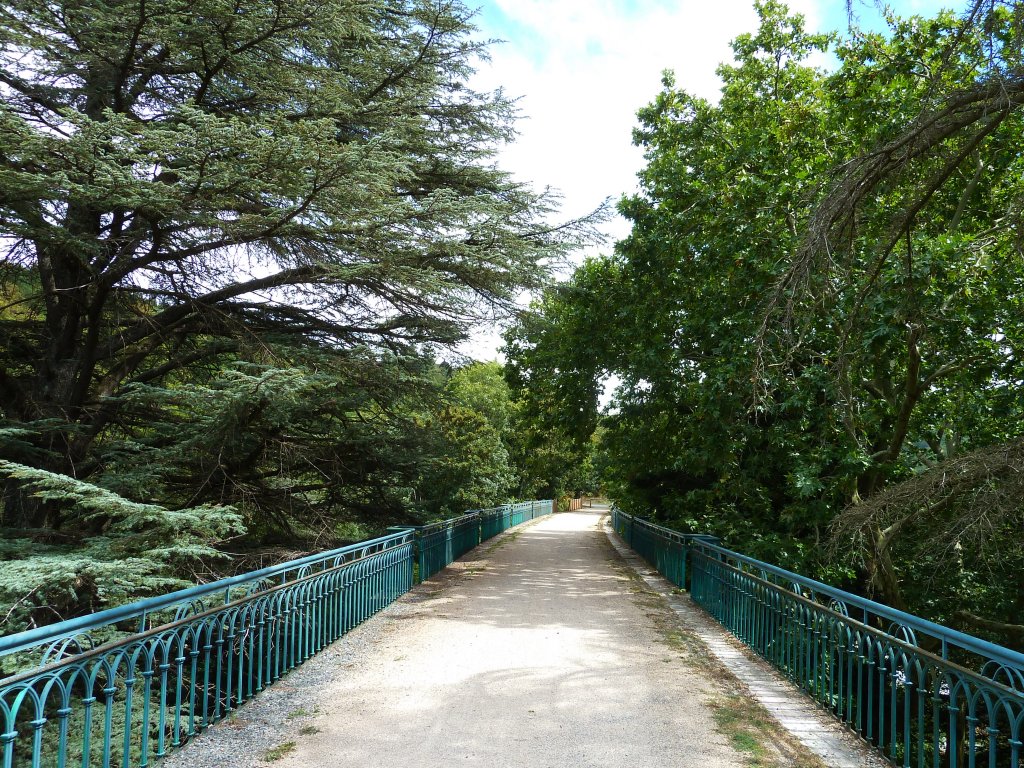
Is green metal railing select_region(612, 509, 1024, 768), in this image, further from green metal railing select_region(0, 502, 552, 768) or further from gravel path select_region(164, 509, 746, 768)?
green metal railing select_region(0, 502, 552, 768)

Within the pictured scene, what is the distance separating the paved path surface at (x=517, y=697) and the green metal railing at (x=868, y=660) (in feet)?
3.09

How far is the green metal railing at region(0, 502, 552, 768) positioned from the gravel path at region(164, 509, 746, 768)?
0.78ft

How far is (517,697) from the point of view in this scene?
5547 mm

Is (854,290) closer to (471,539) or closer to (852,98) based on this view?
(852,98)

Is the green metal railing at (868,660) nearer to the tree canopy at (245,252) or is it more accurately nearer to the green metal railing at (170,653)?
the green metal railing at (170,653)

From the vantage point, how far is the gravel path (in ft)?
14.3

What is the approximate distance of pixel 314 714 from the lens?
5121 millimetres

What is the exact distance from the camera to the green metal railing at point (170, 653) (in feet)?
11.4

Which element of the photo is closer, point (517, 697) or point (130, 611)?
point (130, 611)

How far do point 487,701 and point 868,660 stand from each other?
2768 millimetres

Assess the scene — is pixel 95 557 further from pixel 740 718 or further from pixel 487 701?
pixel 740 718

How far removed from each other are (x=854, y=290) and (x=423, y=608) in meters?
6.96

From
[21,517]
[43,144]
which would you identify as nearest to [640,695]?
[43,144]

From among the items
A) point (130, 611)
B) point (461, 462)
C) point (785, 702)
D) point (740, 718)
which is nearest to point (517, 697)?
point (740, 718)
